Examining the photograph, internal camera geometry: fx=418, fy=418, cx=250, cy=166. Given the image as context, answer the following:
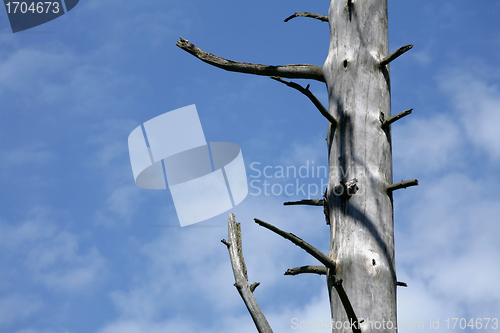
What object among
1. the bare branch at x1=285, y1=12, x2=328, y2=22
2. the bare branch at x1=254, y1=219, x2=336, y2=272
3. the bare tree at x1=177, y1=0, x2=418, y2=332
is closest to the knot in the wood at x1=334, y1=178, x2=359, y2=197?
the bare tree at x1=177, y1=0, x2=418, y2=332

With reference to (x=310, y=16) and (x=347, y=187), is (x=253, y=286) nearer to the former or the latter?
(x=347, y=187)

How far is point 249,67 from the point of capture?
10.7ft

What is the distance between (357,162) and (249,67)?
1.13 meters

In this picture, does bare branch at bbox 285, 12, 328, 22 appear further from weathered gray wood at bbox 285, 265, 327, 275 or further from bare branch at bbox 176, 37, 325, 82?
weathered gray wood at bbox 285, 265, 327, 275

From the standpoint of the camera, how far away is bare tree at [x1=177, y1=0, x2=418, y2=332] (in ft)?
8.50

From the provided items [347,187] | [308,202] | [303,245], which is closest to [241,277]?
[308,202]

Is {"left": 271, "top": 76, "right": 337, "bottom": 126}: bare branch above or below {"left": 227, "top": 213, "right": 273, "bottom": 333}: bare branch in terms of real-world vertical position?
above

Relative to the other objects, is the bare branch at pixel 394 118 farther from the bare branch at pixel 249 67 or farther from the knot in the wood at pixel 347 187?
the bare branch at pixel 249 67

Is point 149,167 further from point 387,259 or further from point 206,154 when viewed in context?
point 387,259

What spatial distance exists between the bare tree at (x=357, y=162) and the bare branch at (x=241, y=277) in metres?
1.25

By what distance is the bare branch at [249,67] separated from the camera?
3277 millimetres

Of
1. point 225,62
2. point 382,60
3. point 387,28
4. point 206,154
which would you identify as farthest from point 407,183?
point 206,154

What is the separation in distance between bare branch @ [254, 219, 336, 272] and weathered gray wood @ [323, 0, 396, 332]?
3.4 inches

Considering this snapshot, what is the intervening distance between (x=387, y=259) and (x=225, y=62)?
1.89 metres
